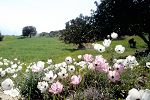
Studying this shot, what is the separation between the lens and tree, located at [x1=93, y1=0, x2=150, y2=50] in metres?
38.4

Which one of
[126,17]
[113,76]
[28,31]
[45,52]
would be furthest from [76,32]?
[28,31]

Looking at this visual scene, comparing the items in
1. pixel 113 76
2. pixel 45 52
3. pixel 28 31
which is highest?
pixel 113 76

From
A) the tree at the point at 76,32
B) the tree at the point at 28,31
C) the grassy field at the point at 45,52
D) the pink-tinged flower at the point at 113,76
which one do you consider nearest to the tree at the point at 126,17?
the grassy field at the point at 45,52

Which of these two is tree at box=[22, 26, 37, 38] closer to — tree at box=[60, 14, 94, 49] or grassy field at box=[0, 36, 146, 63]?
grassy field at box=[0, 36, 146, 63]

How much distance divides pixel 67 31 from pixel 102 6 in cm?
3408

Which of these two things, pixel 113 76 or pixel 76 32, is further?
pixel 76 32

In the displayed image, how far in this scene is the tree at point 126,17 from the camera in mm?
38438

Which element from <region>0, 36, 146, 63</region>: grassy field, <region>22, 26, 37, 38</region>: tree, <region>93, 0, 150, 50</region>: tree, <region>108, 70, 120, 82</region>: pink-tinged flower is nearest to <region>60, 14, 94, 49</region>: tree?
<region>0, 36, 146, 63</region>: grassy field

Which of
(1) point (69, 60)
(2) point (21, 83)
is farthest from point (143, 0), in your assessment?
(1) point (69, 60)

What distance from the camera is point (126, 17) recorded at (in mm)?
38656

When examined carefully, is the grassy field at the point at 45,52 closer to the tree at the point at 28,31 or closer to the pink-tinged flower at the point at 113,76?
the pink-tinged flower at the point at 113,76

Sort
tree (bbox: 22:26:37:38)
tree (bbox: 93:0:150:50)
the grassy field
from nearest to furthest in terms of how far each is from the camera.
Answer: tree (bbox: 93:0:150:50), the grassy field, tree (bbox: 22:26:37:38)

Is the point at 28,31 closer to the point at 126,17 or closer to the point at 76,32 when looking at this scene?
the point at 76,32

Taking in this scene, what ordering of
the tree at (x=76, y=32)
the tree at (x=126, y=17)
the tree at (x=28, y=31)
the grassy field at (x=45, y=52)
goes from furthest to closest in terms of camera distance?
the tree at (x=28, y=31), the tree at (x=76, y=32), the grassy field at (x=45, y=52), the tree at (x=126, y=17)
